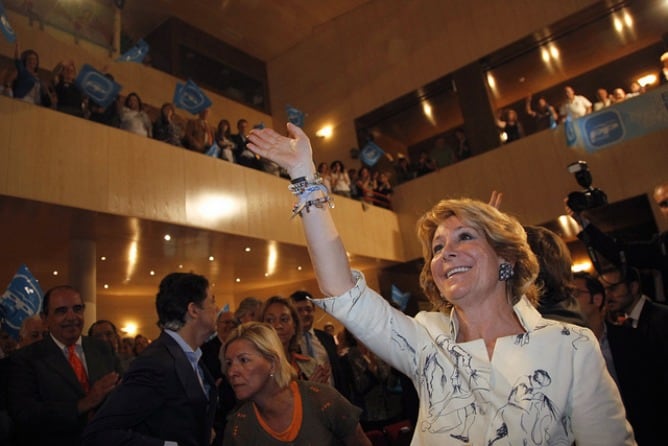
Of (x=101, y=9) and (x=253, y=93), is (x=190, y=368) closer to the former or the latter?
(x=101, y=9)

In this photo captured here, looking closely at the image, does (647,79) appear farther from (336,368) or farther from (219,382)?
(219,382)

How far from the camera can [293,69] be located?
1229 cm

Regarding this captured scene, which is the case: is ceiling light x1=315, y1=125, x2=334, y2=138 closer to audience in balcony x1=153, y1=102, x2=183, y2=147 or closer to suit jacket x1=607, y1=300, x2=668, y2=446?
audience in balcony x1=153, y1=102, x2=183, y2=147

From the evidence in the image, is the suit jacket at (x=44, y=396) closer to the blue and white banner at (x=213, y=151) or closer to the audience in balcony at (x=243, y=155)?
the blue and white banner at (x=213, y=151)

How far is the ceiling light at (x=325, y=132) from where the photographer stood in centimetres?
1139

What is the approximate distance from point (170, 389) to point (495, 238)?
1.33 meters

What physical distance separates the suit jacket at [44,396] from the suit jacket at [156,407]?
66cm

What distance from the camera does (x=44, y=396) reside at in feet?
7.65

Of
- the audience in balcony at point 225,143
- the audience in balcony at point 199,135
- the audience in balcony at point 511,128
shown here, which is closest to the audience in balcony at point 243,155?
the audience in balcony at point 225,143

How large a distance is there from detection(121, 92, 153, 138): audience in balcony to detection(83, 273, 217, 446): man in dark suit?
4304 millimetres

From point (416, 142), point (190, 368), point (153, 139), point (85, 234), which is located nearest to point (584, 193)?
point (190, 368)

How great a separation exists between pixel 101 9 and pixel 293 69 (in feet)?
14.5

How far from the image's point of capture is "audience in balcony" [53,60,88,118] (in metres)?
5.52

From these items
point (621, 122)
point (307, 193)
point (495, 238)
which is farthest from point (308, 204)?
point (621, 122)
